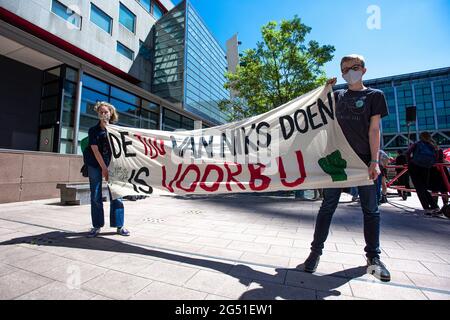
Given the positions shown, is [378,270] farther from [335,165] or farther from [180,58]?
[180,58]

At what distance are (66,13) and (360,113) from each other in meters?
17.8

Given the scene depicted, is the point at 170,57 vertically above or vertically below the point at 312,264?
above

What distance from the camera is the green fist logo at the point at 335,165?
103 inches

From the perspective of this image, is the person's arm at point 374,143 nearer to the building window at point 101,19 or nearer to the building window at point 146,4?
the building window at point 101,19

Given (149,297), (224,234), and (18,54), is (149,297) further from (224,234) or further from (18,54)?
(18,54)

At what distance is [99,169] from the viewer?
12.0 feet

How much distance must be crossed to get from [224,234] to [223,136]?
162 centimetres

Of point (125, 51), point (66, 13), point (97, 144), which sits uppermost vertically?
point (125, 51)

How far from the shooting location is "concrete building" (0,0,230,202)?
29.3 ft

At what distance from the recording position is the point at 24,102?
469 inches

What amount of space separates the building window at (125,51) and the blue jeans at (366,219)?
2011 centimetres

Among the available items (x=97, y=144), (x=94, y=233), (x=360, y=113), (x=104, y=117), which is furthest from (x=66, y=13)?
(x=360, y=113)

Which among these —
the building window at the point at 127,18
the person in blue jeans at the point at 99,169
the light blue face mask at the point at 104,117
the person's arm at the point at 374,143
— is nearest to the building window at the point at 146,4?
the building window at the point at 127,18

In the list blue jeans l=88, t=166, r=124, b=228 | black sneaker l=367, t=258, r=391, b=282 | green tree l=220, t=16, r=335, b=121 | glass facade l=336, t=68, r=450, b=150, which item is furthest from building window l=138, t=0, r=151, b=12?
glass facade l=336, t=68, r=450, b=150
